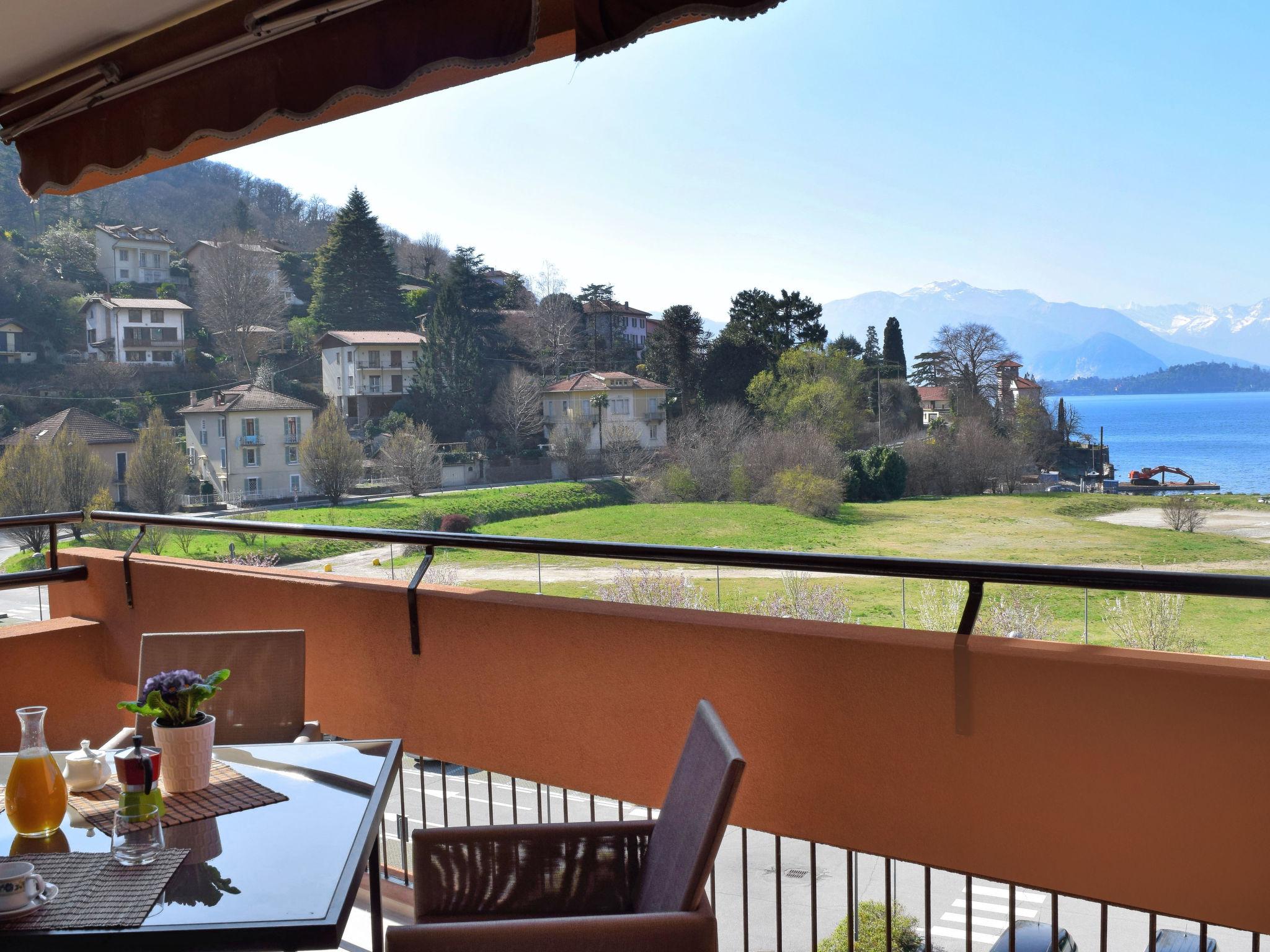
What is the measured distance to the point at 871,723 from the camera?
200 cm

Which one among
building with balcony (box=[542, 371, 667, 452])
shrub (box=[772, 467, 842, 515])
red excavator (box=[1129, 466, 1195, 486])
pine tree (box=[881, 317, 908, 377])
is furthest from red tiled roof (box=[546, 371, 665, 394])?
red excavator (box=[1129, 466, 1195, 486])

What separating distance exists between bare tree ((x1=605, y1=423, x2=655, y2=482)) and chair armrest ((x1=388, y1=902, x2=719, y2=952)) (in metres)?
32.4

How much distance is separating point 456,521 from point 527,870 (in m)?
32.4

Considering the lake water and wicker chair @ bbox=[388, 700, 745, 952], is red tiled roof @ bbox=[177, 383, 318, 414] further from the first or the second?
wicker chair @ bbox=[388, 700, 745, 952]

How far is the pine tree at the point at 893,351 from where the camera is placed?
117ft

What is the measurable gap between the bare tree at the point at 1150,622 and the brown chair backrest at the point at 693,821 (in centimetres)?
2642

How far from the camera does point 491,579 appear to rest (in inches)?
1287

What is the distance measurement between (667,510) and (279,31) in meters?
31.1

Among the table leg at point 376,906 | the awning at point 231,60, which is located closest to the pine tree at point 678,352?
the awning at point 231,60

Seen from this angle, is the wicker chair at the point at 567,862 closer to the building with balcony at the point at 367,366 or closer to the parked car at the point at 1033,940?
the parked car at the point at 1033,940

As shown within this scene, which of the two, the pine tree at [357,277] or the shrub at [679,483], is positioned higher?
the pine tree at [357,277]

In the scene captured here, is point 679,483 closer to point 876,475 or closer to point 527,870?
point 876,475

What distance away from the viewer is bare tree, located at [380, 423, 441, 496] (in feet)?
111

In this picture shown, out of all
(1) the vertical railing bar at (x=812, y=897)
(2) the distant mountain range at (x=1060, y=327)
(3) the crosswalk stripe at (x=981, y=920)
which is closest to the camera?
(1) the vertical railing bar at (x=812, y=897)
